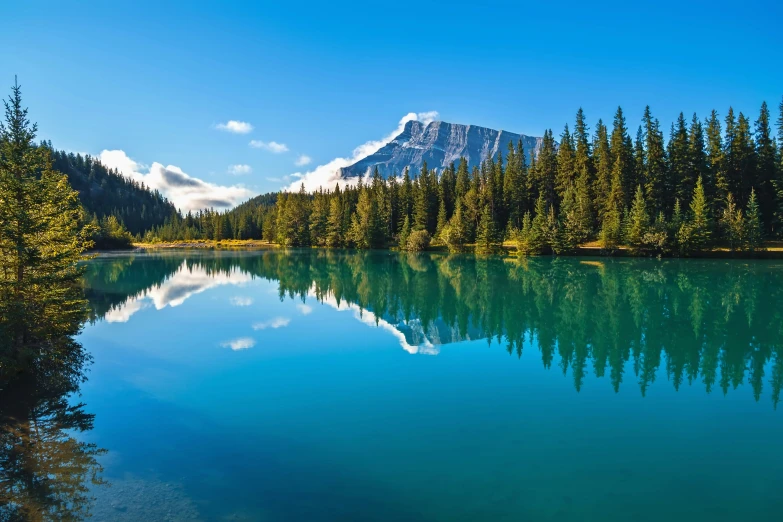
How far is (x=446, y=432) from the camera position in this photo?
9.60 m

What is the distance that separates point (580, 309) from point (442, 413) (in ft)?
55.9

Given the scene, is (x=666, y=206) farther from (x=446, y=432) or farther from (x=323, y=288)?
(x=446, y=432)

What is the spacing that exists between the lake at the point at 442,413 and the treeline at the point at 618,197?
43603 mm

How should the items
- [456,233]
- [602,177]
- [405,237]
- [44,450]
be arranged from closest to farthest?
[44,450] < [602,177] < [456,233] < [405,237]

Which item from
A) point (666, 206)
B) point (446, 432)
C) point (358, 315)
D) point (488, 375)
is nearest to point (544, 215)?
point (666, 206)

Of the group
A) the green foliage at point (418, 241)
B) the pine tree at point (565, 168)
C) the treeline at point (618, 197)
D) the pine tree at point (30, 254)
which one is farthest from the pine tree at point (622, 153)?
the pine tree at point (30, 254)

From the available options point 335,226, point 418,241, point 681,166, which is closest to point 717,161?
point 681,166

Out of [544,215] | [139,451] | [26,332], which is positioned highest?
[544,215]

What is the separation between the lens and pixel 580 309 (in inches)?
978

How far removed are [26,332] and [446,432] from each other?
43.9ft

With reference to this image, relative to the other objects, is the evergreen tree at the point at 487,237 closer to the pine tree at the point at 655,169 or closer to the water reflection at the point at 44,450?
the pine tree at the point at 655,169

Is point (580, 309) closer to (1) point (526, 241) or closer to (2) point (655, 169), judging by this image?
(1) point (526, 241)

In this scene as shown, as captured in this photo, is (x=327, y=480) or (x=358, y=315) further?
(x=358, y=315)

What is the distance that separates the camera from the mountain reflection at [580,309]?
15.0 m
